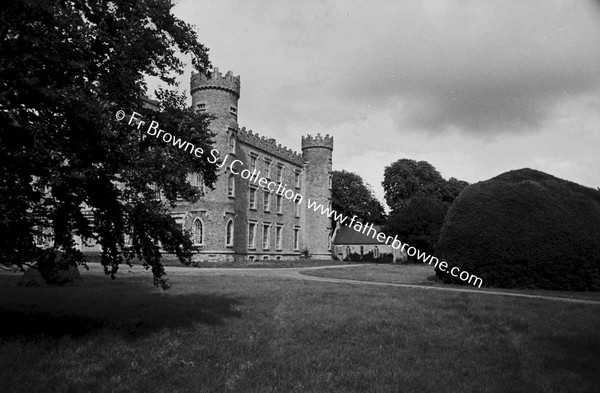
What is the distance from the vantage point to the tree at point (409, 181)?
67.2 metres

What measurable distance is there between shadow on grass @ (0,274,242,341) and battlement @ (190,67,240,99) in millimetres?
23620

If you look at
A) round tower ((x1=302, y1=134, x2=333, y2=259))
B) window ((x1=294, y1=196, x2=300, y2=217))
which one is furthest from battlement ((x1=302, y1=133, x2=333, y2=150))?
window ((x1=294, y1=196, x2=300, y2=217))

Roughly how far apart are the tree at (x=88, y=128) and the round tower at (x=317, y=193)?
42634 millimetres

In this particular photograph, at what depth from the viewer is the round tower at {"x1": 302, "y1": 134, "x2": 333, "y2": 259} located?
51.0m

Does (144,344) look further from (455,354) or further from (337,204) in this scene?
→ (337,204)

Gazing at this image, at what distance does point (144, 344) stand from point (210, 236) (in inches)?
1113

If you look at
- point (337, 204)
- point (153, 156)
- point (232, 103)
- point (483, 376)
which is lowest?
point (483, 376)

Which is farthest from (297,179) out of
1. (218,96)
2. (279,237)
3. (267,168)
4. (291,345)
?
(291,345)

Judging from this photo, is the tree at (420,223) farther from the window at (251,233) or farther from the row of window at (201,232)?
the row of window at (201,232)

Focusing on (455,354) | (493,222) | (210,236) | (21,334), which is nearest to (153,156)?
(21,334)

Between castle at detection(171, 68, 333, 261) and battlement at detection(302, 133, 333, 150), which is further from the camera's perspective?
battlement at detection(302, 133, 333, 150)

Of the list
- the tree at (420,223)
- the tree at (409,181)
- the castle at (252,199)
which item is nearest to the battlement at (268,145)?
the castle at (252,199)

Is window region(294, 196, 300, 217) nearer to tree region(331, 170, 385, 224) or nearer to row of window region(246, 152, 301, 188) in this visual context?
row of window region(246, 152, 301, 188)

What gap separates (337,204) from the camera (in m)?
67.1
